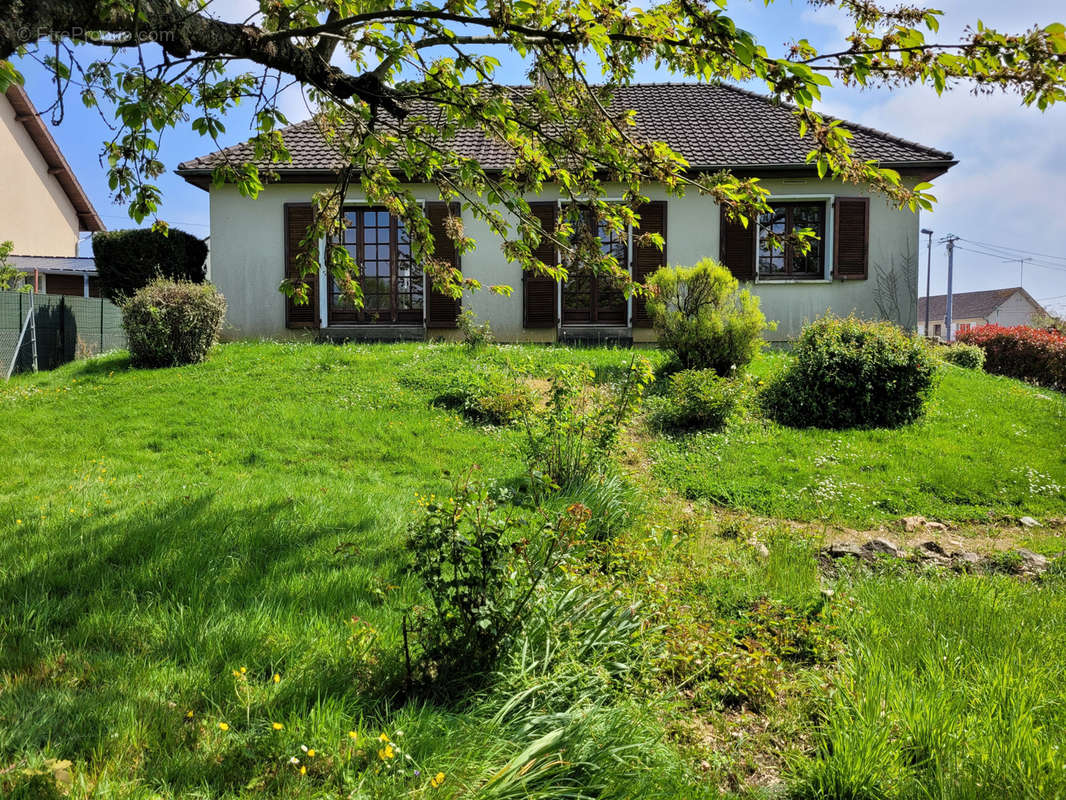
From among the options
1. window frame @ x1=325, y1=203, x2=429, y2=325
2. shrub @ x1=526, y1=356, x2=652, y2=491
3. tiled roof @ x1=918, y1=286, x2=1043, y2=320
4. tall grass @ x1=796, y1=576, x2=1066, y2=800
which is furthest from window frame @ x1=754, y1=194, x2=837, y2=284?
tiled roof @ x1=918, y1=286, x2=1043, y2=320

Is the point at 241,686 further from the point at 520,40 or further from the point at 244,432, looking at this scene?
the point at 244,432

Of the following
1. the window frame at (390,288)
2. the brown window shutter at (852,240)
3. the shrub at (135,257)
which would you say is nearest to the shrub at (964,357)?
the brown window shutter at (852,240)

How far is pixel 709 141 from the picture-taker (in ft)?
45.6

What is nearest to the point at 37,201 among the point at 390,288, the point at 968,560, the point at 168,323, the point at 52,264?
the point at 52,264

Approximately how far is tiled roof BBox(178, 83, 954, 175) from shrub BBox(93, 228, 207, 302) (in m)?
1.59

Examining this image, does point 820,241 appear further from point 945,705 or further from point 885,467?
point 945,705

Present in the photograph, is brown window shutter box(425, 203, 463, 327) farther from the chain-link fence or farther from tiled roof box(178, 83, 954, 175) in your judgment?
the chain-link fence

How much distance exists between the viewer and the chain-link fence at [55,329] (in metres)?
11.1

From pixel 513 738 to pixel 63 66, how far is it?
14.4 ft

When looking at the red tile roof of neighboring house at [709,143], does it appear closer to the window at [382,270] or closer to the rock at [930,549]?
the window at [382,270]

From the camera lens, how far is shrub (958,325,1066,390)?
43.9ft

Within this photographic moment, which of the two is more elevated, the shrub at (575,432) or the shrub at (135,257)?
the shrub at (135,257)

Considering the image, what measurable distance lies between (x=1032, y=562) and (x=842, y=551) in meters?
1.31

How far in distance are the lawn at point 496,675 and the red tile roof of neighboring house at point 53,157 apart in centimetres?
2111
